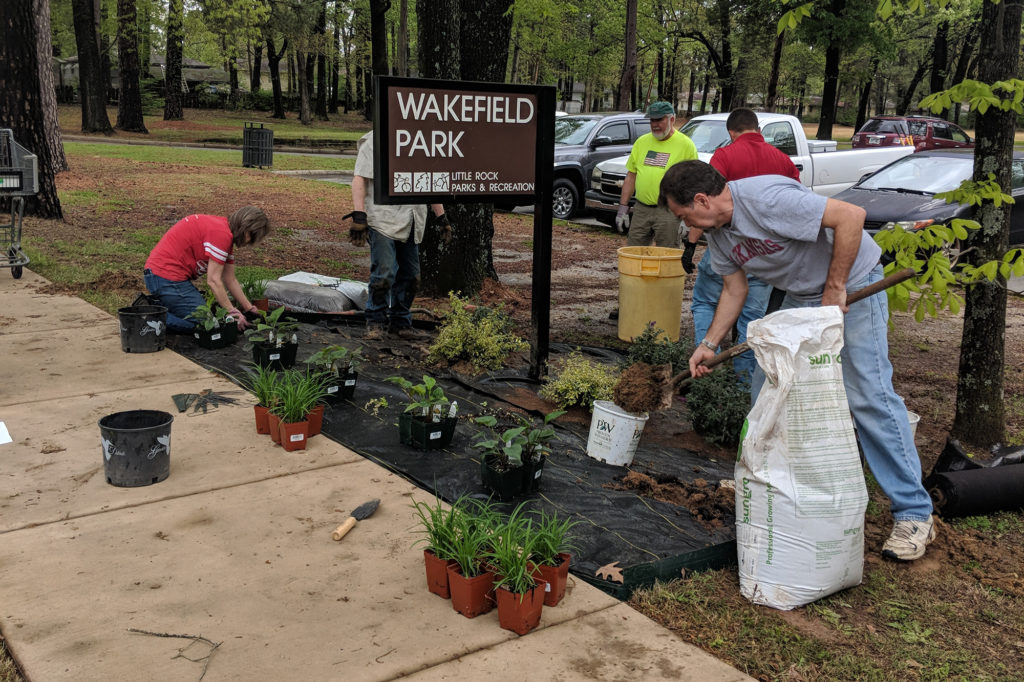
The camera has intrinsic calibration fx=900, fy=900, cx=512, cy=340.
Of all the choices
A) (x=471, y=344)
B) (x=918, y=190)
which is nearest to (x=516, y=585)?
(x=471, y=344)

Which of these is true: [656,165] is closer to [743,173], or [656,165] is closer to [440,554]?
[743,173]

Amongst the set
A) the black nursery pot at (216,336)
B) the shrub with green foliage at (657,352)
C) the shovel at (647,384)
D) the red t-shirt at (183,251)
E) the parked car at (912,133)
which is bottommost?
the black nursery pot at (216,336)

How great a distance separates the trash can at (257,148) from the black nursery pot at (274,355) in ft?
56.8

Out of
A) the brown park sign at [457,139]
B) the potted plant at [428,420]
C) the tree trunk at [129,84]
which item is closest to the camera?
the potted plant at [428,420]

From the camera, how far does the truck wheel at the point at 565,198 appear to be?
1631cm

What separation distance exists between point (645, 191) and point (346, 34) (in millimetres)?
50611

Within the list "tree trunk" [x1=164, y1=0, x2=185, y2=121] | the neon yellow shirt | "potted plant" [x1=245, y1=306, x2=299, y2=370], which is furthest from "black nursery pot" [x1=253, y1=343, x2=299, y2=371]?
"tree trunk" [x1=164, y1=0, x2=185, y2=121]

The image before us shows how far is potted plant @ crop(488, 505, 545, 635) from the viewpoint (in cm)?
312

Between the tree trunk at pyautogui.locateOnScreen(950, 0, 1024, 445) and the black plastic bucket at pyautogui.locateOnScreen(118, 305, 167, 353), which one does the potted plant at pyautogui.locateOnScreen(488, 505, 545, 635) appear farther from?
the black plastic bucket at pyautogui.locateOnScreen(118, 305, 167, 353)

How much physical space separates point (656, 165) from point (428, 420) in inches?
159

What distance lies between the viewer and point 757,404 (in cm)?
355

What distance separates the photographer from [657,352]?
5809mm

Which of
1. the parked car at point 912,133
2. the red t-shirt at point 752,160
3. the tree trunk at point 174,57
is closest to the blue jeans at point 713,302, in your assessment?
the red t-shirt at point 752,160

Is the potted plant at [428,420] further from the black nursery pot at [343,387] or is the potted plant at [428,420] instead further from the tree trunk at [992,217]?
the tree trunk at [992,217]
